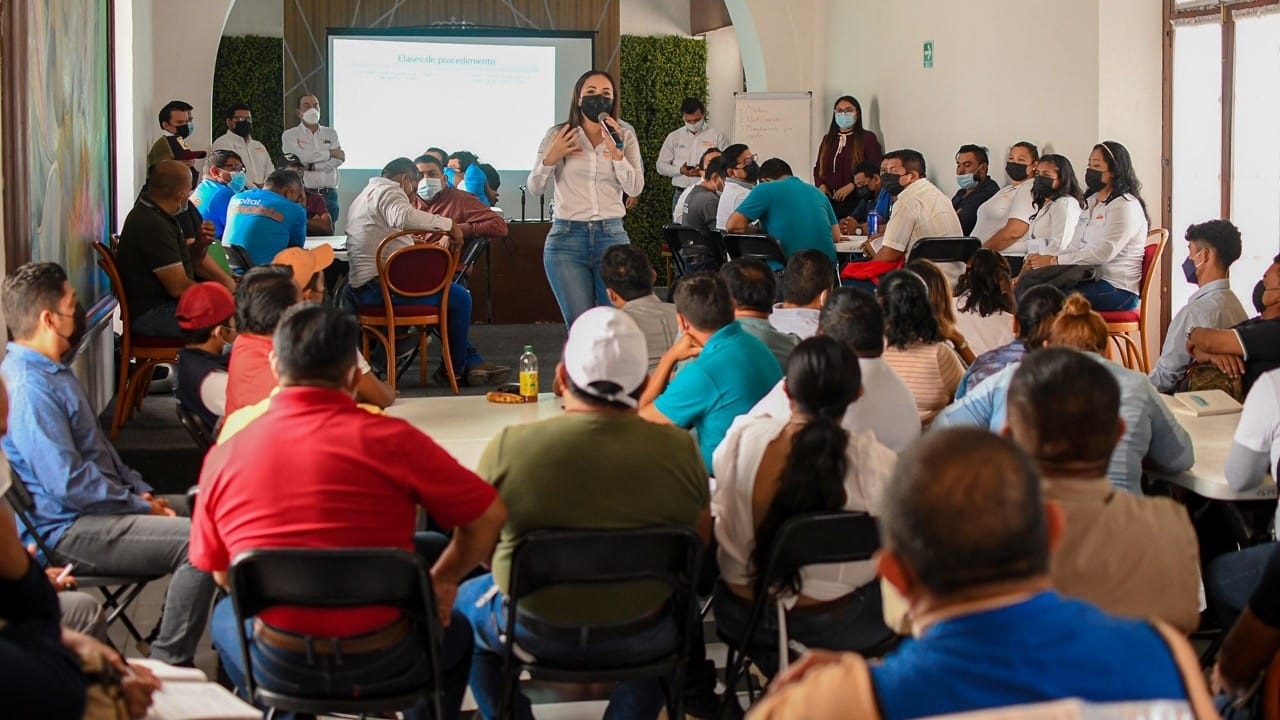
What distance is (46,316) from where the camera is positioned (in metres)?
3.71

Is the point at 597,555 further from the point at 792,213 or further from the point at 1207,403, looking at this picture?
the point at 792,213

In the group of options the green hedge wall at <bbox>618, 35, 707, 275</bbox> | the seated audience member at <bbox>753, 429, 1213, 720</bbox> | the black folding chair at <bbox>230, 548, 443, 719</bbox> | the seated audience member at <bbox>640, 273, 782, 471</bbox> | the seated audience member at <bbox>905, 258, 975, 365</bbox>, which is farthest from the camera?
the green hedge wall at <bbox>618, 35, 707, 275</bbox>

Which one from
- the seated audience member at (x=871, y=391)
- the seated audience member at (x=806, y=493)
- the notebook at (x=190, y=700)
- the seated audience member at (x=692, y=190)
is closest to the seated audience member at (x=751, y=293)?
the seated audience member at (x=871, y=391)

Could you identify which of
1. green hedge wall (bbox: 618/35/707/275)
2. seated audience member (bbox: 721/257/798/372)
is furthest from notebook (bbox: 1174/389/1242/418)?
green hedge wall (bbox: 618/35/707/275)

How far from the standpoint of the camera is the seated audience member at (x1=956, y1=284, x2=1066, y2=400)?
410 cm

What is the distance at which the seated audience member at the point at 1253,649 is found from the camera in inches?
92.7

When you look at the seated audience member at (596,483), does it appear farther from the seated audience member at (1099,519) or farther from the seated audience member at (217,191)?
the seated audience member at (217,191)

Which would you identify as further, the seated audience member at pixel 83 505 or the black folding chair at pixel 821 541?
the seated audience member at pixel 83 505

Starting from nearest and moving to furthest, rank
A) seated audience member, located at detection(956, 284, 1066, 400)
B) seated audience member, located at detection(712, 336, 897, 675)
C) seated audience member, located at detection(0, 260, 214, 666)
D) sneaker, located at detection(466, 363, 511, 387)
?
seated audience member, located at detection(712, 336, 897, 675) → seated audience member, located at detection(0, 260, 214, 666) → seated audience member, located at detection(956, 284, 1066, 400) → sneaker, located at detection(466, 363, 511, 387)

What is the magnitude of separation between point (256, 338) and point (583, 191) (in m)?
2.84

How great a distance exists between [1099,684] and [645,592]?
147cm

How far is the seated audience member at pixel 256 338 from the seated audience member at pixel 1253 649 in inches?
99.9

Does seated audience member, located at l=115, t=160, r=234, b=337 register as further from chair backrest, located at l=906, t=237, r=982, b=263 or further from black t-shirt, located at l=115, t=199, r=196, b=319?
chair backrest, located at l=906, t=237, r=982, b=263

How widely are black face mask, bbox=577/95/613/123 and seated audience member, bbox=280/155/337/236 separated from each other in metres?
3.72
